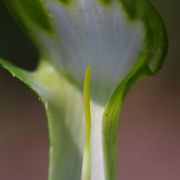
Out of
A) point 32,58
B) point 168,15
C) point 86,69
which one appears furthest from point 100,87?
point 168,15

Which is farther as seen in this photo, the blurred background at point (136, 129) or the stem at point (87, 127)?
the blurred background at point (136, 129)

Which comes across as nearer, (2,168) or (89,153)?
(89,153)

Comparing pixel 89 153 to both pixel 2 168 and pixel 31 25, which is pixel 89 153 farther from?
pixel 2 168

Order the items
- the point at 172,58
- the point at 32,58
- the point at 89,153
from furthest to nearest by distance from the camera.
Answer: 1. the point at 172,58
2. the point at 32,58
3. the point at 89,153

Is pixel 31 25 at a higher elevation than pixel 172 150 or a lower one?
higher

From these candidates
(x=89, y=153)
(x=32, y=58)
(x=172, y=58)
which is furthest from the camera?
(x=172, y=58)

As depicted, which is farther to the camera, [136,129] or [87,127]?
[136,129]

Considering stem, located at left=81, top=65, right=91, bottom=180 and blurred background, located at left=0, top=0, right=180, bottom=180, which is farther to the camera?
blurred background, located at left=0, top=0, right=180, bottom=180
